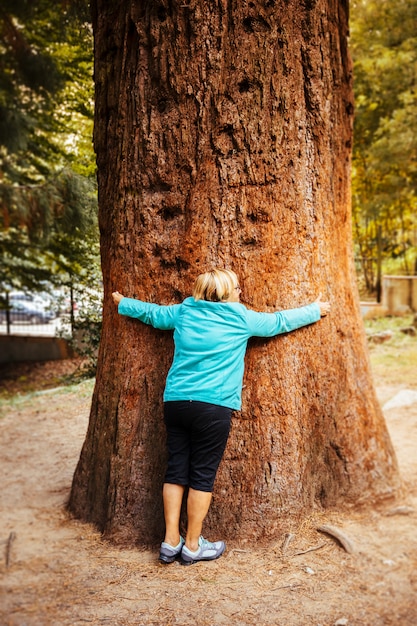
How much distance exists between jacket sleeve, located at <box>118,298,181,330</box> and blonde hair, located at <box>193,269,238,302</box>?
0.70ft

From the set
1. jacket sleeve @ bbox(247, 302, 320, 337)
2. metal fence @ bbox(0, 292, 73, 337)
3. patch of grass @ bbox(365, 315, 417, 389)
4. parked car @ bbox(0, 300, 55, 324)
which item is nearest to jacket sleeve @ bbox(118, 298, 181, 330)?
jacket sleeve @ bbox(247, 302, 320, 337)

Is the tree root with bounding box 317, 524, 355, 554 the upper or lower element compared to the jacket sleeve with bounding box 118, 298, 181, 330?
lower

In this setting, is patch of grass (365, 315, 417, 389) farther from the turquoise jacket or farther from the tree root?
the turquoise jacket

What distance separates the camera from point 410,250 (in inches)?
934

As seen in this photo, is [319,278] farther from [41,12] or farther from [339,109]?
[41,12]

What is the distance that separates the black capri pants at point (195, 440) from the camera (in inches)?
148

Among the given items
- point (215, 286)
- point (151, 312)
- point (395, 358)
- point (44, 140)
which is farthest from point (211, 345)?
point (44, 140)

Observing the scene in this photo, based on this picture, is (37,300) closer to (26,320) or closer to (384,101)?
(26,320)

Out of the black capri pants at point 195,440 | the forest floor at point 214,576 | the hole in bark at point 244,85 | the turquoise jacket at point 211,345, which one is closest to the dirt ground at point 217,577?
the forest floor at point 214,576

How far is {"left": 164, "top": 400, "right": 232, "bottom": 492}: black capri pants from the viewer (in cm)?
375

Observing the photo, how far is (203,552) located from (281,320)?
1.62m

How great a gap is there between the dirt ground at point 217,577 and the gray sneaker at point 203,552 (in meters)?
0.07

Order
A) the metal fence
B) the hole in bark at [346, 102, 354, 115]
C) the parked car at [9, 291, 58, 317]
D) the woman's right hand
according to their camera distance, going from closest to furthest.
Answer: the woman's right hand
the hole in bark at [346, 102, 354, 115]
the parked car at [9, 291, 58, 317]
the metal fence

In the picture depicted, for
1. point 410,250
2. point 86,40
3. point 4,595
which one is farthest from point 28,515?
point 410,250
